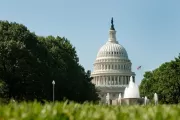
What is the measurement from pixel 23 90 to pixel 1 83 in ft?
11.2

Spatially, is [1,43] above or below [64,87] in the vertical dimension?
above

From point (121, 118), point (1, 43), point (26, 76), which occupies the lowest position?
point (121, 118)

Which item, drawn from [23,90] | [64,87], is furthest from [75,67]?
[23,90]

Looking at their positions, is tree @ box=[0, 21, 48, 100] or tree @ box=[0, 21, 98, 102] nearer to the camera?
tree @ box=[0, 21, 48, 100]

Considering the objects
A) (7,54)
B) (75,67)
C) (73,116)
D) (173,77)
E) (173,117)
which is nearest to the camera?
(173,117)

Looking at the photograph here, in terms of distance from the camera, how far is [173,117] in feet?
20.8

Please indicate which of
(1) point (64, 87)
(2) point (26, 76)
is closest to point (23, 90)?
(2) point (26, 76)

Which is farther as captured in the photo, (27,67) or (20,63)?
(27,67)

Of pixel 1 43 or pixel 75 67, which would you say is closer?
pixel 1 43

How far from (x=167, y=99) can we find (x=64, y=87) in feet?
111

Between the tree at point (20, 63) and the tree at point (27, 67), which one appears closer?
the tree at point (20, 63)

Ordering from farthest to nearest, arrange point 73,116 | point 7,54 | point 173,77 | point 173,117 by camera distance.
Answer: point 173,77 < point 7,54 < point 73,116 < point 173,117

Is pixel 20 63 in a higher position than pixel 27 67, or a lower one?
higher

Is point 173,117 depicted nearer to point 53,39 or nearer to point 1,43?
point 1,43
